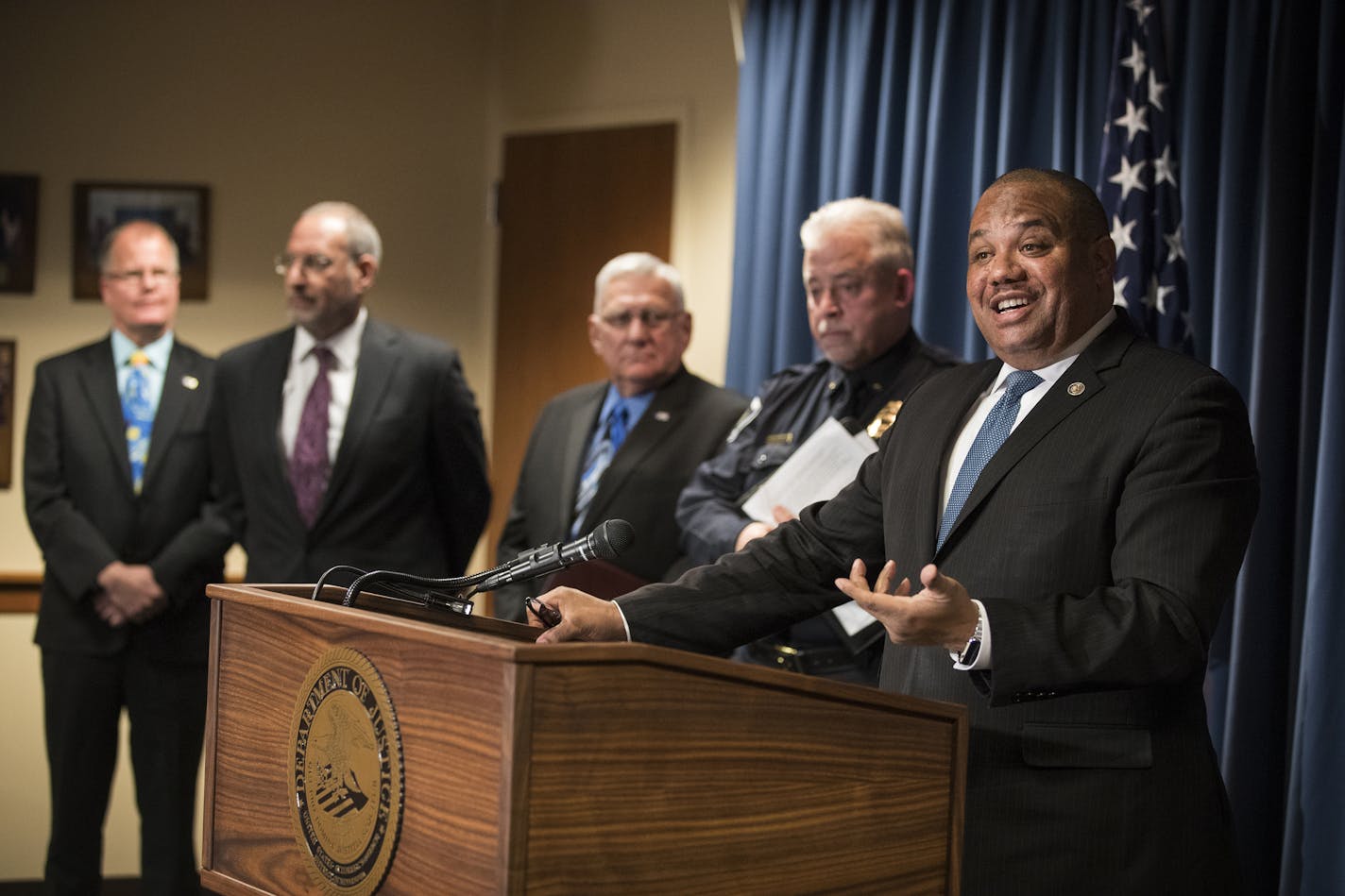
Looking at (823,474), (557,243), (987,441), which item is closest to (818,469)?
(823,474)

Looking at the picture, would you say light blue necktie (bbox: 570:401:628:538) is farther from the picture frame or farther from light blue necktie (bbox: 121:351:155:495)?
the picture frame

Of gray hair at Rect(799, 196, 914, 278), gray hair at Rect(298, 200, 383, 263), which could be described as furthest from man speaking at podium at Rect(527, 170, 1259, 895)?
gray hair at Rect(298, 200, 383, 263)

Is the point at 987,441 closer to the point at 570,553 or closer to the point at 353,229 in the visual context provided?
the point at 570,553

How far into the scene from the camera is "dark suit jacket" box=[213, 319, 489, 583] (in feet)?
13.2

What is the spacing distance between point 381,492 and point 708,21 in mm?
2320

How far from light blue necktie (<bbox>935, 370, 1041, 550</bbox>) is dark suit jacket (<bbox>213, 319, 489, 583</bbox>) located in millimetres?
2227

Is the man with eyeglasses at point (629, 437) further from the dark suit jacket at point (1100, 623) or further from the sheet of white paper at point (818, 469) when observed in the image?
the dark suit jacket at point (1100, 623)

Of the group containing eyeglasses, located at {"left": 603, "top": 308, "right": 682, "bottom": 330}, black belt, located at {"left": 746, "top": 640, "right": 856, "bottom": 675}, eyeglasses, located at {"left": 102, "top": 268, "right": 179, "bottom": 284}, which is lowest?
black belt, located at {"left": 746, "top": 640, "right": 856, "bottom": 675}

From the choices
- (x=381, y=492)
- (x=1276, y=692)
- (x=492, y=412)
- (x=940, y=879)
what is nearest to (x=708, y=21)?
(x=492, y=412)

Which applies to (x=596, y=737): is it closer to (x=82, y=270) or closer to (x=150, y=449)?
(x=150, y=449)

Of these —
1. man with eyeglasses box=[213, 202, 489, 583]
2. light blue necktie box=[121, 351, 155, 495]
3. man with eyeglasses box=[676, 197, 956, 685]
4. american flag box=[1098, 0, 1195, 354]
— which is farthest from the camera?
light blue necktie box=[121, 351, 155, 495]

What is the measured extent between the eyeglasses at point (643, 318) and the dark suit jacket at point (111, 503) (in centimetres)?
133

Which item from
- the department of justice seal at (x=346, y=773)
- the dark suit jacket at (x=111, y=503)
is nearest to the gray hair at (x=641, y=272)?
the dark suit jacket at (x=111, y=503)

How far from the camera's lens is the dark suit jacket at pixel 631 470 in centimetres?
375
